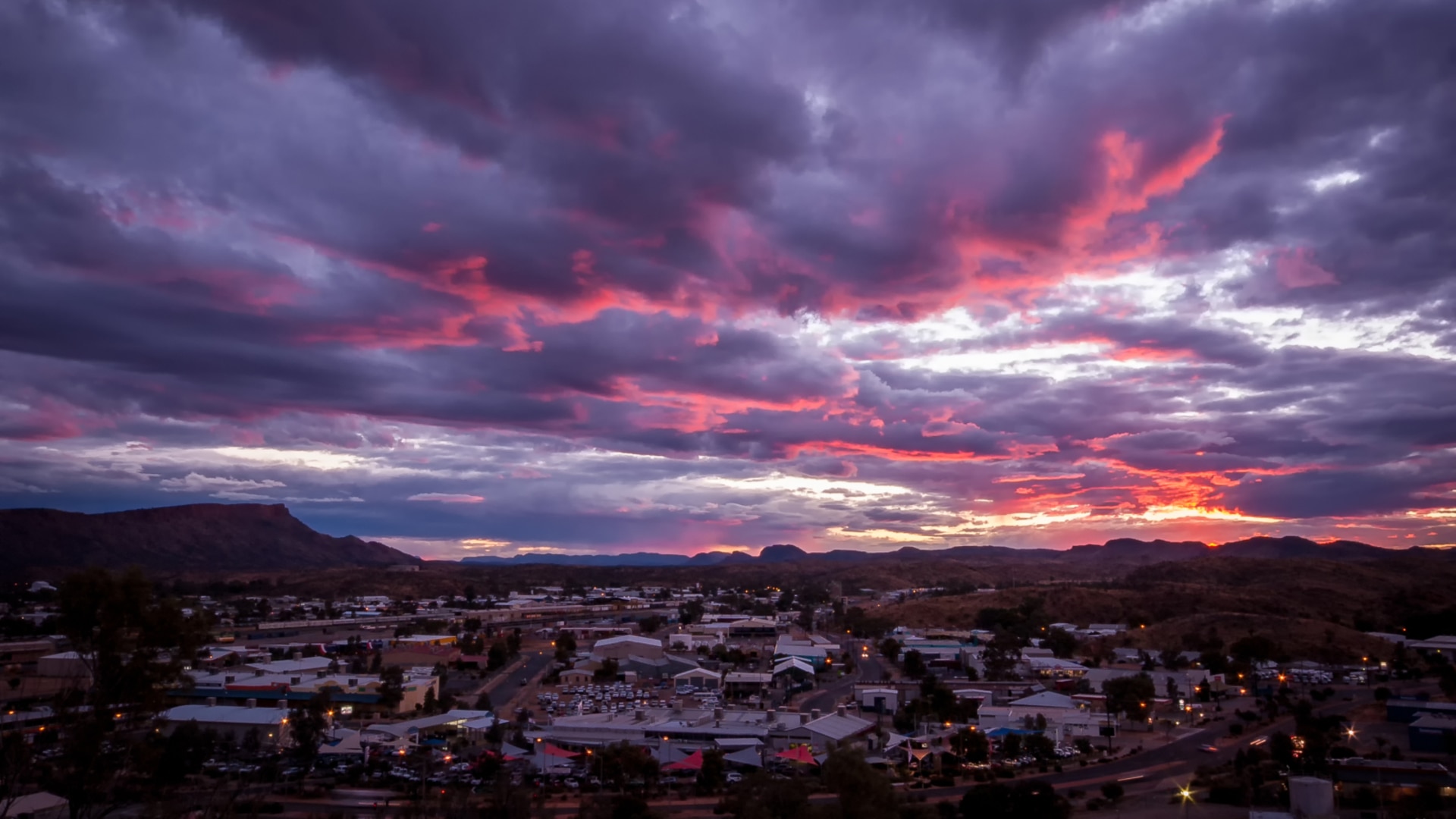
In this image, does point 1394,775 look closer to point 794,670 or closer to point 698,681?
point 794,670

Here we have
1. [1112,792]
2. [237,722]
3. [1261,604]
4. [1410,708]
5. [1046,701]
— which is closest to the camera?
[1112,792]

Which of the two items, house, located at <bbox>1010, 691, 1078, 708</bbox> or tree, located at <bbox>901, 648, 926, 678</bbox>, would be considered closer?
house, located at <bbox>1010, 691, 1078, 708</bbox>

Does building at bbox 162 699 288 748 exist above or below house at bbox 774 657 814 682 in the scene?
below

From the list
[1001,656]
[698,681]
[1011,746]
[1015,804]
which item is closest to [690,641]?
[698,681]

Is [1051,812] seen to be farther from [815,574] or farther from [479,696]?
[815,574]

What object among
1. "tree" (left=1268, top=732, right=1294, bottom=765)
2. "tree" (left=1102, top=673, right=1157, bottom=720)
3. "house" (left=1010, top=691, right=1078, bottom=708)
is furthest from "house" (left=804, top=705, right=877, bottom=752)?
"tree" (left=1268, top=732, right=1294, bottom=765)

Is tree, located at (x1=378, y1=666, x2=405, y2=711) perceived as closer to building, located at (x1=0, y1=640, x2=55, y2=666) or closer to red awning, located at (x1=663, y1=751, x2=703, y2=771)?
red awning, located at (x1=663, y1=751, x2=703, y2=771)
